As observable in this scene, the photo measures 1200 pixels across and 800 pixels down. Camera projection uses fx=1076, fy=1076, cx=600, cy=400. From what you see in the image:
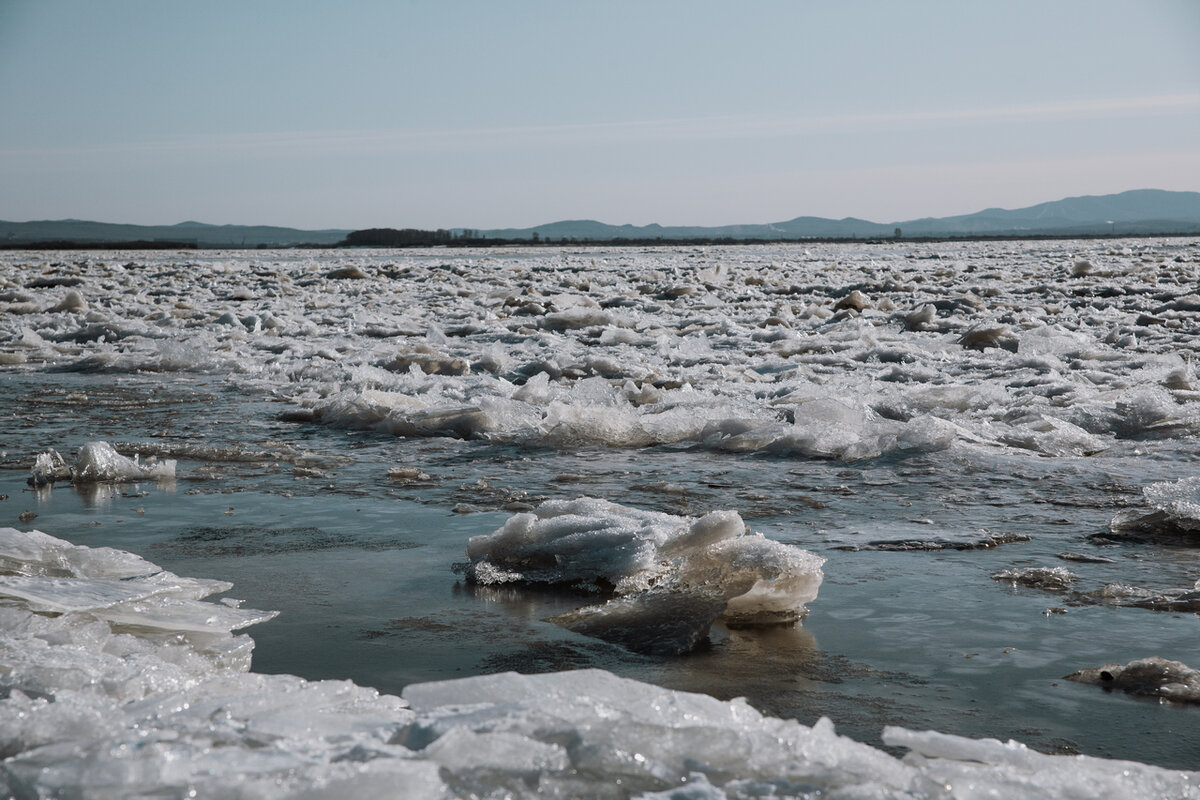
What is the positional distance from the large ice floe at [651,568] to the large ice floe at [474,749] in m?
0.62

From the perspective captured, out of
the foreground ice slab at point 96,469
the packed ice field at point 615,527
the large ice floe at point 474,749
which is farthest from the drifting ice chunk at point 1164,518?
the foreground ice slab at point 96,469

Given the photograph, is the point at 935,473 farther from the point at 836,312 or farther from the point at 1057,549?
the point at 836,312

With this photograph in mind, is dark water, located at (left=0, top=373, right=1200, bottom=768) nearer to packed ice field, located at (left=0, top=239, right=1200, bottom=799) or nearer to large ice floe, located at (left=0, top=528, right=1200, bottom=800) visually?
packed ice field, located at (left=0, top=239, right=1200, bottom=799)

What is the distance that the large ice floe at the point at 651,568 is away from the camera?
2277 millimetres

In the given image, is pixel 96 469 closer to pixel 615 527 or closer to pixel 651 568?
pixel 615 527

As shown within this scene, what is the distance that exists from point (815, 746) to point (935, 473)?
2.72 meters

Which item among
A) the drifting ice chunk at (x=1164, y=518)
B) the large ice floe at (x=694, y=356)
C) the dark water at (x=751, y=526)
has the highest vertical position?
the large ice floe at (x=694, y=356)

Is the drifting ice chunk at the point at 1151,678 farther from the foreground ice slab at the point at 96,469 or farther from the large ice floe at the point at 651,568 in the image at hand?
the foreground ice slab at the point at 96,469

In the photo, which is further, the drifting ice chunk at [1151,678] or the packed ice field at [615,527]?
the drifting ice chunk at [1151,678]

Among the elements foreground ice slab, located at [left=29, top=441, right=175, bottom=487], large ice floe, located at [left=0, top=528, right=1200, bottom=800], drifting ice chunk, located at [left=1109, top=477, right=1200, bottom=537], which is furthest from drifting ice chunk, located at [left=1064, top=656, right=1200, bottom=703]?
foreground ice slab, located at [left=29, top=441, right=175, bottom=487]

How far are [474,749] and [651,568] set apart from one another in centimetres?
130

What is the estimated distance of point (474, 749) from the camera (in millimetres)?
1340

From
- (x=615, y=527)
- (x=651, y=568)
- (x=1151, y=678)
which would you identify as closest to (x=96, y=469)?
(x=615, y=527)

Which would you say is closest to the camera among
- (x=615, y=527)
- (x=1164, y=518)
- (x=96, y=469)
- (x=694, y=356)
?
(x=615, y=527)
